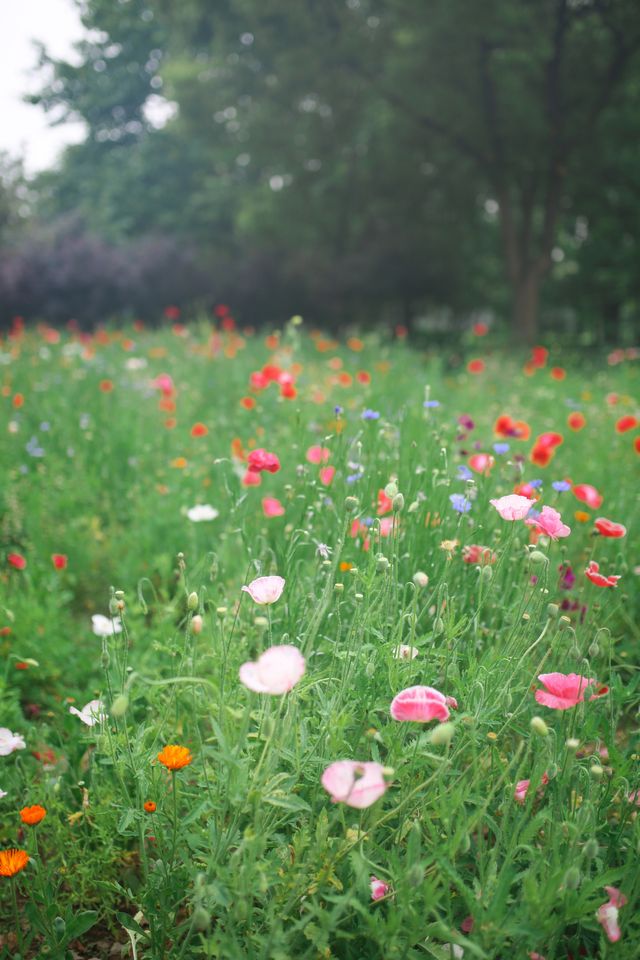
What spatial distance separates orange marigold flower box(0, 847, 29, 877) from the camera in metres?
1.36

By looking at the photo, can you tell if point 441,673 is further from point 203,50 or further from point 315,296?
point 203,50

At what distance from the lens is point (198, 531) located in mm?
2982

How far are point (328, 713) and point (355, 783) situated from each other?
0.95 ft

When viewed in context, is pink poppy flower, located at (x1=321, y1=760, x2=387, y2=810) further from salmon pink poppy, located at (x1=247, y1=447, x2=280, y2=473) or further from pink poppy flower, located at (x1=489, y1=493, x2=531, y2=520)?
salmon pink poppy, located at (x1=247, y1=447, x2=280, y2=473)

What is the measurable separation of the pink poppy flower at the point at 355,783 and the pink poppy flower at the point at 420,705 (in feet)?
0.33

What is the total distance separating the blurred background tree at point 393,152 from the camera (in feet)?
42.1

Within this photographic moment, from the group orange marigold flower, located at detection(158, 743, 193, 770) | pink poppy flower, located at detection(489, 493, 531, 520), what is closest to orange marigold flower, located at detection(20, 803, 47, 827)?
orange marigold flower, located at detection(158, 743, 193, 770)

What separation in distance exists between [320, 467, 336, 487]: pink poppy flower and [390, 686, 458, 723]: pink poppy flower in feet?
3.81

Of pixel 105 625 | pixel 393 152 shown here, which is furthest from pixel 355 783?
pixel 393 152

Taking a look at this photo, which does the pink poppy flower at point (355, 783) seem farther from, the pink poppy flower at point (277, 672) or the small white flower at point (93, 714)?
the small white flower at point (93, 714)

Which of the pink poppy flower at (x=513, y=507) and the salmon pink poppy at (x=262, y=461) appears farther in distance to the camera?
the salmon pink poppy at (x=262, y=461)

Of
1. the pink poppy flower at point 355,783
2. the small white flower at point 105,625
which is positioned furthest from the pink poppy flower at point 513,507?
the small white flower at point 105,625

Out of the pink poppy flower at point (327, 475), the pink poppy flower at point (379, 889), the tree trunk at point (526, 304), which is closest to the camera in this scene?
the pink poppy flower at point (379, 889)

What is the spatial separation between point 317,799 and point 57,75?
3035 cm
